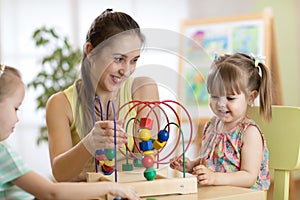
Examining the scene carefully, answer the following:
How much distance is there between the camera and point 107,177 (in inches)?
59.4

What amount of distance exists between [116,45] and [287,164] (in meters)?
0.73

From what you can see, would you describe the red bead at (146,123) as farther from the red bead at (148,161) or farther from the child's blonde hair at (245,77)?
the child's blonde hair at (245,77)

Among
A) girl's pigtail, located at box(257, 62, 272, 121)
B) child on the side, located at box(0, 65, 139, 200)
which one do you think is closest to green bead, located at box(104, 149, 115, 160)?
child on the side, located at box(0, 65, 139, 200)

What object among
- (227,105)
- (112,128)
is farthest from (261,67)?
(112,128)

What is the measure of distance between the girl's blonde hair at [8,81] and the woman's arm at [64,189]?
0.21m

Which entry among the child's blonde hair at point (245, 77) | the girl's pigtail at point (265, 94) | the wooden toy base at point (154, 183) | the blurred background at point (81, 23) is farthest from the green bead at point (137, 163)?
the blurred background at point (81, 23)

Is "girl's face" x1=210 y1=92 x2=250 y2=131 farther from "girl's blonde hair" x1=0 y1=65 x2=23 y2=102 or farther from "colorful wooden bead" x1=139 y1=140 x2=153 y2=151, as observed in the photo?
"girl's blonde hair" x1=0 y1=65 x2=23 y2=102

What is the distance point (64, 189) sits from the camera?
1.32 meters

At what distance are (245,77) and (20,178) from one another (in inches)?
32.9

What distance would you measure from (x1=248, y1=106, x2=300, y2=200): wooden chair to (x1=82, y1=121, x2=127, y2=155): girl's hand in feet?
2.07

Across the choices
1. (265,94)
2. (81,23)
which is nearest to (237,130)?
(265,94)

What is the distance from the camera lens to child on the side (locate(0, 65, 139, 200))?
4.33 ft

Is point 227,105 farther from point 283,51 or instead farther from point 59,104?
point 283,51

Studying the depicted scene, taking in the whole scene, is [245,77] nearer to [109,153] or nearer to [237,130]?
[237,130]
